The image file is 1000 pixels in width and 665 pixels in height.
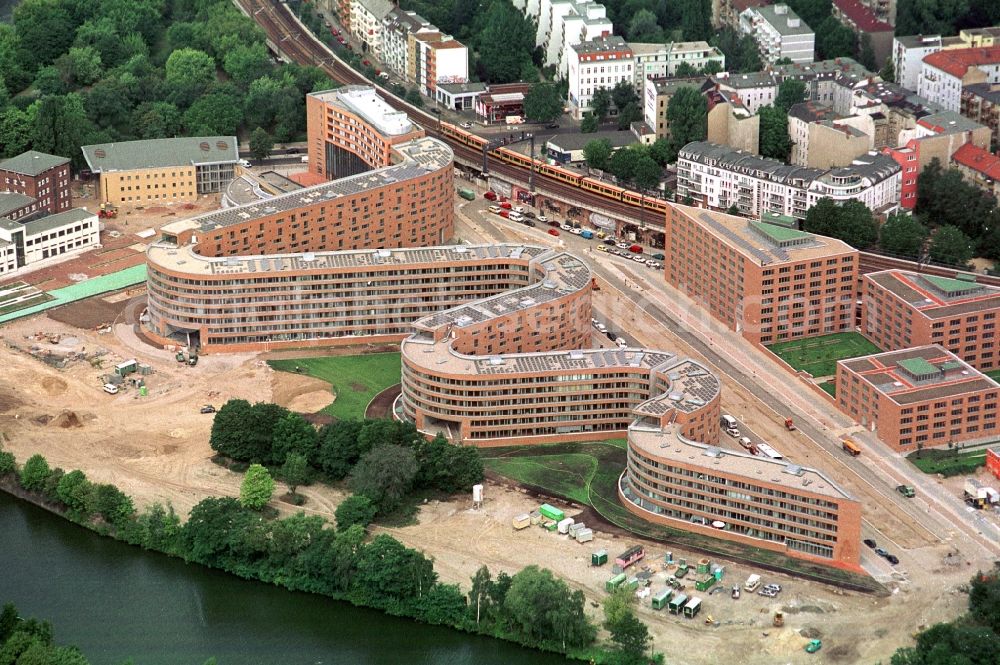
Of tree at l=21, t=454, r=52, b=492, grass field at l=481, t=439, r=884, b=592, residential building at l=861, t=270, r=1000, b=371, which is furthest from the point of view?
residential building at l=861, t=270, r=1000, b=371

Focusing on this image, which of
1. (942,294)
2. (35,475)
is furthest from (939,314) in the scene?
(35,475)

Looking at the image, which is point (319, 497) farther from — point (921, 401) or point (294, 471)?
point (921, 401)

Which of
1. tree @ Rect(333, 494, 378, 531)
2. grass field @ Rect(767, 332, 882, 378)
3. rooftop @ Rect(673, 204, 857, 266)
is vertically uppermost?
rooftop @ Rect(673, 204, 857, 266)

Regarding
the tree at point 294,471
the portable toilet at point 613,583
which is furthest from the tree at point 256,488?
the portable toilet at point 613,583

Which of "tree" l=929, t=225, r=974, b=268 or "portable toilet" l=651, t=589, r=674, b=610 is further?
"tree" l=929, t=225, r=974, b=268

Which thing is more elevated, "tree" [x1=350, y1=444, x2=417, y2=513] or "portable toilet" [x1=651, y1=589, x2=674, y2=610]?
"tree" [x1=350, y1=444, x2=417, y2=513]

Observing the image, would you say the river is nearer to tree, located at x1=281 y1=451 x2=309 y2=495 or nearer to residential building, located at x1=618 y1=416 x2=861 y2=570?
tree, located at x1=281 y1=451 x2=309 y2=495

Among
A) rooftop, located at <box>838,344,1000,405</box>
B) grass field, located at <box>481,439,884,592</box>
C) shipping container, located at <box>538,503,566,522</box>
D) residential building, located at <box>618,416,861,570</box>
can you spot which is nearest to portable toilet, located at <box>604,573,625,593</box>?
grass field, located at <box>481,439,884,592</box>

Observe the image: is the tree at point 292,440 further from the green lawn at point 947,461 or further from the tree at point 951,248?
the tree at point 951,248

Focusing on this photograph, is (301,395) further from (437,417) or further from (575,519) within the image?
(575,519)
